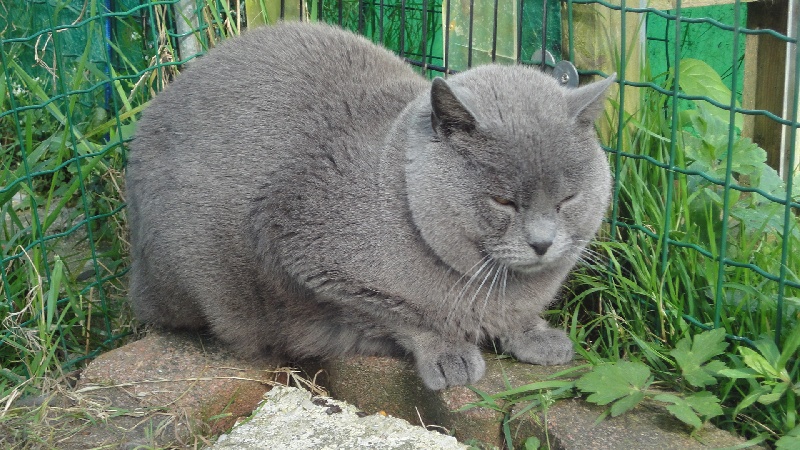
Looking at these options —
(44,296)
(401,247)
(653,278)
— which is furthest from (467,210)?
(44,296)

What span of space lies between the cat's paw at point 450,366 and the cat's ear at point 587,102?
0.70 meters

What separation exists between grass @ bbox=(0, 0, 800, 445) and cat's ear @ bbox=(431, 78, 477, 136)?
0.62 m

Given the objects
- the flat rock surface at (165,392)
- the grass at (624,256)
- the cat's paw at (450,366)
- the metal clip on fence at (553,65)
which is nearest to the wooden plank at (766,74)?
the grass at (624,256)

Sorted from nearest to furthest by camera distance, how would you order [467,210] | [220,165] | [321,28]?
1. [467,210]
2. [220,165]
3. [321,28]

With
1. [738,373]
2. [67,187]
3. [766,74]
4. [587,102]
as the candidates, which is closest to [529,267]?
[587,102]

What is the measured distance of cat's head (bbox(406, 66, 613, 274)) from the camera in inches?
81.4

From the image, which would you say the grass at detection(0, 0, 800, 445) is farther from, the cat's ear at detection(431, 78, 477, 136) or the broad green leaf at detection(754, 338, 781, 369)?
the cat's ear at detection(431, 78, 477, 136)

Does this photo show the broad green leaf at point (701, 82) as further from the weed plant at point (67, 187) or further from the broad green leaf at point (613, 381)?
the weed plant at point (67, 187)

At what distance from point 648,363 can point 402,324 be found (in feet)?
2.28

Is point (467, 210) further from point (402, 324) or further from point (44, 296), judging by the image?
point (44, 296)

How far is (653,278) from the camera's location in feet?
7.88

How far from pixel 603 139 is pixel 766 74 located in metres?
0.82

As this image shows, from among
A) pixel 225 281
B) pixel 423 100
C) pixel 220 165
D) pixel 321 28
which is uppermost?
pixel 321 28

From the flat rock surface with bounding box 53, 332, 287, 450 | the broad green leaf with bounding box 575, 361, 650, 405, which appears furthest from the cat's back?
the broad green leaf with bounding box 575, 361, 650, 405
